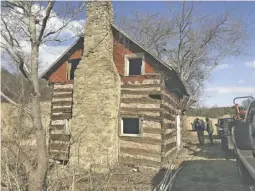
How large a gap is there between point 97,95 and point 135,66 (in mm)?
2518

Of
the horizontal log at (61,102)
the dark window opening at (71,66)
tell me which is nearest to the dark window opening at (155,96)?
the horizontal log at (61,102)

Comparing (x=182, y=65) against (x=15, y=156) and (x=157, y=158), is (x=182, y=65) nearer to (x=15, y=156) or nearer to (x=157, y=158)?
(x=157, y=158)

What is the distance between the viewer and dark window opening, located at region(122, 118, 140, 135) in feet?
44.9

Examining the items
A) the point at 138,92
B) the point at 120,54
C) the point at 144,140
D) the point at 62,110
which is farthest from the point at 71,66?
the point at 144,140

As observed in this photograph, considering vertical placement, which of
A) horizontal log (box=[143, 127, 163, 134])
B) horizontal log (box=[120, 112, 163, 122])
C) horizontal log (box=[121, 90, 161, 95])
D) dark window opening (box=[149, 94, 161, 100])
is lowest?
horizontal log (box=[143, 127, 163, 134])

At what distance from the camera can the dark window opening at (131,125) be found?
539 inches

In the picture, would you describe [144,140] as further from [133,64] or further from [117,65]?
[117,65]

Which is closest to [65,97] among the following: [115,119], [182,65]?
[115,119]

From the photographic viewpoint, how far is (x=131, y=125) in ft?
45.2

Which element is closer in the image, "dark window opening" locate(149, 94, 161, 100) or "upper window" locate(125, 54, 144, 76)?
"dark window opening" locate(149, 94, 161, 100)

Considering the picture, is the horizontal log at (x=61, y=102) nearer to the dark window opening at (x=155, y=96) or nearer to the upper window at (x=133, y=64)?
the upper window at (x=133, y=64)

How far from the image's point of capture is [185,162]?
14.1 m

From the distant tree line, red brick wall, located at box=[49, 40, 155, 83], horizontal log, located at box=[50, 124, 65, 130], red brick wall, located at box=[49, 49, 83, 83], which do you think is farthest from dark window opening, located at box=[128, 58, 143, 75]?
the distant tree line

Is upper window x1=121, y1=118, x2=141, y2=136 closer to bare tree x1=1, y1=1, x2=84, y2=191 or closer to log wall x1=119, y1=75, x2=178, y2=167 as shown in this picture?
log wall x1=119, y1=75, x2=178, y2=167
